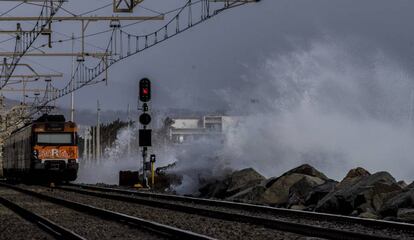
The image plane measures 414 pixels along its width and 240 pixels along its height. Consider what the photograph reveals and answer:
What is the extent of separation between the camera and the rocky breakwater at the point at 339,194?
16.7 meters

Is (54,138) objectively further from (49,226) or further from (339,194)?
(49,226)

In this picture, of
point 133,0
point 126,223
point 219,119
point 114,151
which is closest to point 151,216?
point 126,223

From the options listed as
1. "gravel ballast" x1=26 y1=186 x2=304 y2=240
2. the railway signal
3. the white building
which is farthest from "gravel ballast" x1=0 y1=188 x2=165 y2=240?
the white building

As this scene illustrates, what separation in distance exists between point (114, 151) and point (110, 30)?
129m

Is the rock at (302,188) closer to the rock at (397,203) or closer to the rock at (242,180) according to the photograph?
the rock at (242,180)

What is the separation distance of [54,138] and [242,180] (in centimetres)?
1249

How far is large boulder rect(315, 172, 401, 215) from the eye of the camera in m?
18.0

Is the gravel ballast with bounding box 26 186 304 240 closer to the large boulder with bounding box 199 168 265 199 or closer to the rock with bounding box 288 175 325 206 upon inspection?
the rock with bounding box 288 175 325 206

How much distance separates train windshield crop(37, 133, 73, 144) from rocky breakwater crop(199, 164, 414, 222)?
12039 mm

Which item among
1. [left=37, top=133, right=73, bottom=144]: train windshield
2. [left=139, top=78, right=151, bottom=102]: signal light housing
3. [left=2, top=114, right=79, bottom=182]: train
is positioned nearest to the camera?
[left=139, top=78, right=151, bottom=102]: signal light housing

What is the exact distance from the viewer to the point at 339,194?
1856cm

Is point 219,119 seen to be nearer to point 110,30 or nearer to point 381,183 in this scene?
point 110,30

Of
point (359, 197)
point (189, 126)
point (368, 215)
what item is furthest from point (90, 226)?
point (189, 126)

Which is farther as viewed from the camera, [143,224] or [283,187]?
[283,187]
